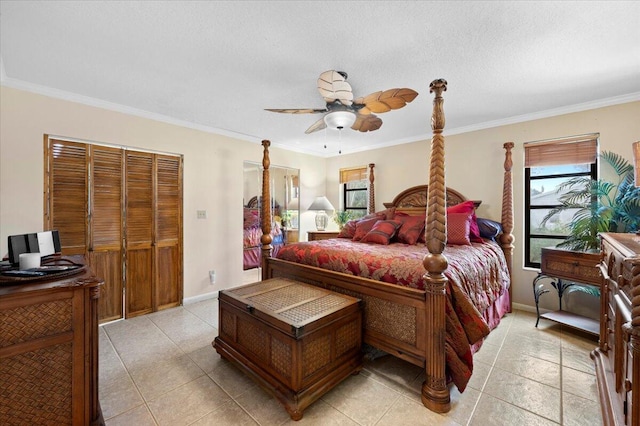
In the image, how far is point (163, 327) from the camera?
9.54 feet

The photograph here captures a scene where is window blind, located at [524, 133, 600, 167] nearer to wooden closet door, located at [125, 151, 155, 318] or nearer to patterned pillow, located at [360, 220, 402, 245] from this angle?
patterned pillow, located at [360, 220, 402, 245]

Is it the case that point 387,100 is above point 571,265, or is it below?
above

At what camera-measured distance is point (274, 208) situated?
4.63 metres

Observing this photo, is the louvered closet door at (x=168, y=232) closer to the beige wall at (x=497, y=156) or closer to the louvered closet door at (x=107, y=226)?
the louvered closet door at (x=107, y=226)

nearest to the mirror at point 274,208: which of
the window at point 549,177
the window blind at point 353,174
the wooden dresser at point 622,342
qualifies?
the window blind at point 353,174

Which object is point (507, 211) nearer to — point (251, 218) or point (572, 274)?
point (572, 274)

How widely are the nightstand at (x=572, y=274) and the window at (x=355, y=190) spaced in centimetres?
286

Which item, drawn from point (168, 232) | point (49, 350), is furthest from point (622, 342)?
point (168, 232)

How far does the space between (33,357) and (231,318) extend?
1.15 m

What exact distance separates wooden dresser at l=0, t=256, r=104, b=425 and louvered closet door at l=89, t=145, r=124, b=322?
1.95 m

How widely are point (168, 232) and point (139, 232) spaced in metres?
0.32

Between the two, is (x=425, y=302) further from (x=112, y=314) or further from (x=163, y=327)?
(x=112, y=314)

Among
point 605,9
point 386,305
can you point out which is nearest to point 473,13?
point 605,9

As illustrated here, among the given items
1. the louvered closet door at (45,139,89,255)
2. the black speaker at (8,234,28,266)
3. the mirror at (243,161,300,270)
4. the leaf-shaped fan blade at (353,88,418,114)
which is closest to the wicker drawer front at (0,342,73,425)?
the black speaker at (8,234,28,266)
